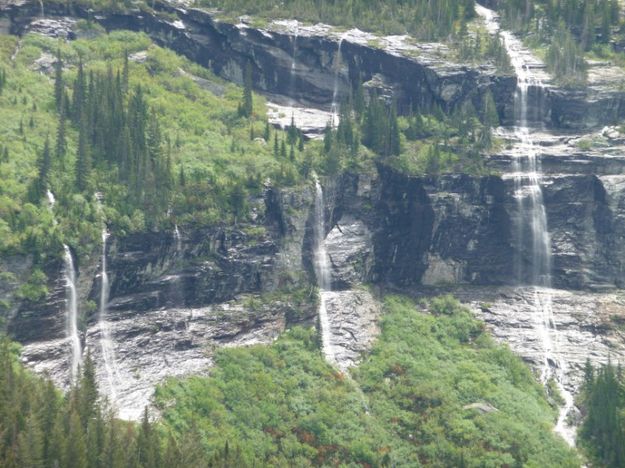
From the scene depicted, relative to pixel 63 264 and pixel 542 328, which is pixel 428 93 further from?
pixel 63 264

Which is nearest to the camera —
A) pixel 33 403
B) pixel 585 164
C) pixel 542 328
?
pixel 33 403

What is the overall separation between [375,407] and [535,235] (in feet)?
115

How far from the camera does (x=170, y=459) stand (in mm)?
74812

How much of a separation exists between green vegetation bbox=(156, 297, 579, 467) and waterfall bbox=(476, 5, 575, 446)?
3531 mm

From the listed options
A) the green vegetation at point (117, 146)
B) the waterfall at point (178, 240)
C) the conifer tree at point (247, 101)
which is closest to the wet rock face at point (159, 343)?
the waterfall at point (178, 240)

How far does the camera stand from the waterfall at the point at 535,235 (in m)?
110

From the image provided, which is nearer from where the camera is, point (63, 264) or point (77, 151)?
point (63, 264)

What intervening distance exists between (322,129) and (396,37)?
24.8 meters

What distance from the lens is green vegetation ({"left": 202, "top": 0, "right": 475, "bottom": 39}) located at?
152 m

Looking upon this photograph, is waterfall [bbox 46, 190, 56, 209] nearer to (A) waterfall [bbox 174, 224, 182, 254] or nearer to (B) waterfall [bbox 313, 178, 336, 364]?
(A) waterfall [bbox 174, 224, 182, 254]

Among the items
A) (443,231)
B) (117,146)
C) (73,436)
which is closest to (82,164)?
(117,146)

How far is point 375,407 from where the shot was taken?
99.8 meters

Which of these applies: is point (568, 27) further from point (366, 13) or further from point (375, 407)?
point (375, 407)

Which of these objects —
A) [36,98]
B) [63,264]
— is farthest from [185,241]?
[36,98]
